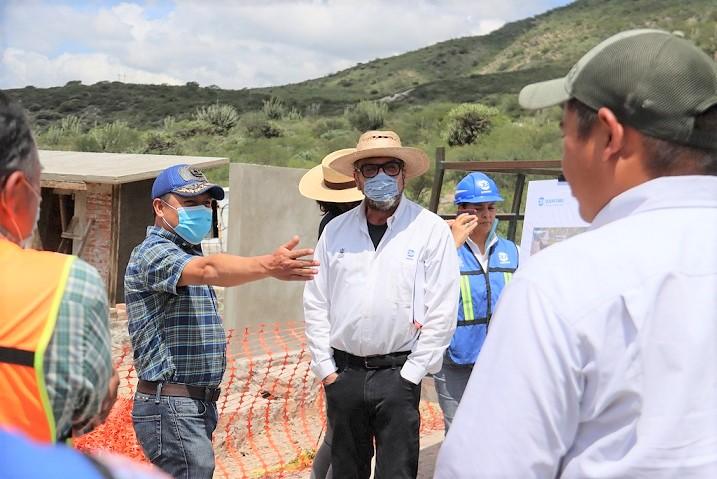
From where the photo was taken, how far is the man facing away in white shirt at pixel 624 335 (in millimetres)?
1309

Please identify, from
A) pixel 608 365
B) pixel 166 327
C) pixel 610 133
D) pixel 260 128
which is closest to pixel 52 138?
pixel 260 128

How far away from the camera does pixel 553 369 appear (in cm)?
130

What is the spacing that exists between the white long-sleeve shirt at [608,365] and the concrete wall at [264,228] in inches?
307

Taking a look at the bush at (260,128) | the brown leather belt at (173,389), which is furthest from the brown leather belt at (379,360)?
the bush at (260,128)

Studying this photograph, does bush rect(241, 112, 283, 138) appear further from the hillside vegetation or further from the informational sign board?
the informational sign board

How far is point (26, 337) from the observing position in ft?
4.71

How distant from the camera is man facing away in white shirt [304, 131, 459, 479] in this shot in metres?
3.75

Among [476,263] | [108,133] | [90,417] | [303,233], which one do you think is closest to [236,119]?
[108,133]

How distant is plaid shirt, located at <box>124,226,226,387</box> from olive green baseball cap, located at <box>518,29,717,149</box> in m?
2.04

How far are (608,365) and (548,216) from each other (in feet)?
10.1

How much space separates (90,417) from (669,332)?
45.8 inches

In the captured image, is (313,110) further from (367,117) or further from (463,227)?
(463,227)

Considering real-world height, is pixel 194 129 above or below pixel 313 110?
below

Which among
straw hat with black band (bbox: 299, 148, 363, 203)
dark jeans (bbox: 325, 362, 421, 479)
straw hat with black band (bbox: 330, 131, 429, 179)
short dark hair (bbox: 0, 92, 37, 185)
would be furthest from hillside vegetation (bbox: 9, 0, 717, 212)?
short dark hair (bbox: 0, 92, 37, 185)
